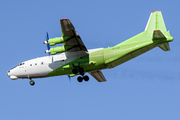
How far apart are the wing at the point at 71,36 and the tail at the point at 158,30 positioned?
6.40 m

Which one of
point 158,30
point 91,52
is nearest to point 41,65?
point 91,52

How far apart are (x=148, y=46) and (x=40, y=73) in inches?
428

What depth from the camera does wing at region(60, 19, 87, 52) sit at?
27.7 metres

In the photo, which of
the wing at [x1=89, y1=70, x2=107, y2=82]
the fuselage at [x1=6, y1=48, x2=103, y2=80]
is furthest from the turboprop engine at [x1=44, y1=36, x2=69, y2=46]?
the wing at [x1=89, y1=70, x2=107, y2=82]

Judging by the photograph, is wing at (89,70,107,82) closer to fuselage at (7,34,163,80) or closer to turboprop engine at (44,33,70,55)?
fuselage at (7,34,163,80)

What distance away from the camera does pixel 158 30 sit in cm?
2848

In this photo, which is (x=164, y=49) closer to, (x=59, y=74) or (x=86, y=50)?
(x=86, y=50)

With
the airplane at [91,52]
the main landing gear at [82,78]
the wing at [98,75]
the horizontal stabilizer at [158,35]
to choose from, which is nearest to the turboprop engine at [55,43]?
the airplane at [91,52]

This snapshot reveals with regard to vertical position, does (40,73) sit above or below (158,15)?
below

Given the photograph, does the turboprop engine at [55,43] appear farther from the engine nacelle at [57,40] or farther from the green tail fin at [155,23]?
the green tail fin at [155,23]

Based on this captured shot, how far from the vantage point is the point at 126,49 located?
99.5 feet

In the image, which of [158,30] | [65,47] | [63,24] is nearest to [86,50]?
[65,47]

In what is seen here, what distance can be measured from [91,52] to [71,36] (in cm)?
300

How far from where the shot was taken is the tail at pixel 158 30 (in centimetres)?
2923
